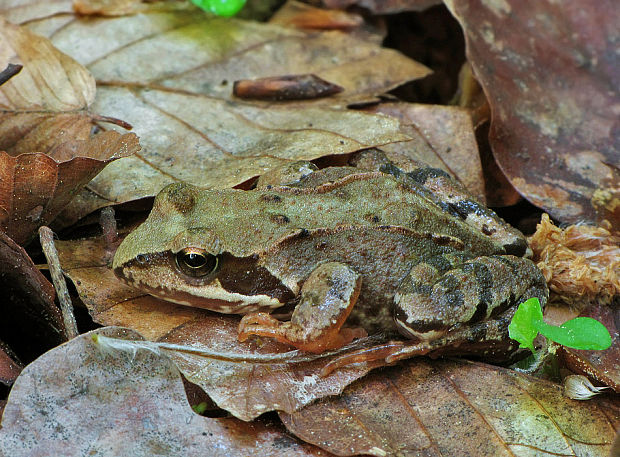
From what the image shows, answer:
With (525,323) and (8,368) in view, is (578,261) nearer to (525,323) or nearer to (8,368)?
(525,323)

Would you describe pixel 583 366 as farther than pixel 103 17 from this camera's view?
No

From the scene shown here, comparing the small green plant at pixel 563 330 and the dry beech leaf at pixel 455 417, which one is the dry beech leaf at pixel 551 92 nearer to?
the small green plant at pixel 563 330

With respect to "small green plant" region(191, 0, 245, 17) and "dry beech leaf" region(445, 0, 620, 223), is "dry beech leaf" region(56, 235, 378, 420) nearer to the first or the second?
"dry beech leaf" region(445, 0, 620, 223)

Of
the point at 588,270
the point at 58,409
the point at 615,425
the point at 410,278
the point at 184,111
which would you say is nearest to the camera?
the point at 58,409

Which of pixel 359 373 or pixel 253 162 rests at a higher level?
pixel 253 162

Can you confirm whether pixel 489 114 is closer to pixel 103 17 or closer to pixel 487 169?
pixel 487 169

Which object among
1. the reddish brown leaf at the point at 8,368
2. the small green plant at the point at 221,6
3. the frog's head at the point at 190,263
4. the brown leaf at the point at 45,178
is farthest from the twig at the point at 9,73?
the small green plant at the point at 221,6

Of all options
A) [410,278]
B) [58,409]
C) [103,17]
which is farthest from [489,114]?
[58,409]

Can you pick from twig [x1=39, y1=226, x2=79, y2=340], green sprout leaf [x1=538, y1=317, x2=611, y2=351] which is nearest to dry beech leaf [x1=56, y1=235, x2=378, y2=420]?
twig [x1=39, y1=226, x2=79, y2=340]
